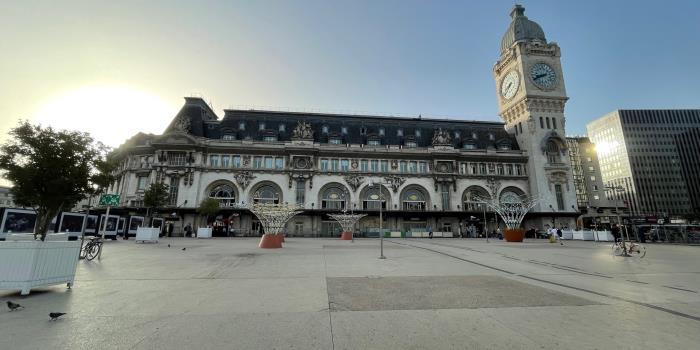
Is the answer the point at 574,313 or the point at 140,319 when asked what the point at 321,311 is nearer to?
the point at 140,319

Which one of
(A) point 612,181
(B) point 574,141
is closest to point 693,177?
(A) point 612,181

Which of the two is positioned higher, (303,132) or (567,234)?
(303,132)

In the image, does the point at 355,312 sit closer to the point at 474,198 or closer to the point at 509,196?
the point at 474,198

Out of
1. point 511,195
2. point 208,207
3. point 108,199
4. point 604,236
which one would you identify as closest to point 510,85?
point 511,195

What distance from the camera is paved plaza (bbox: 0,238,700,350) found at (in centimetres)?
416

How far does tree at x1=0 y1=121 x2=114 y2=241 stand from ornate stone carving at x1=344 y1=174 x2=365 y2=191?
38613 mm

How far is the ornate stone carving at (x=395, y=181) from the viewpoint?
53306mm

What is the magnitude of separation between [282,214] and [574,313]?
1995 centimetres

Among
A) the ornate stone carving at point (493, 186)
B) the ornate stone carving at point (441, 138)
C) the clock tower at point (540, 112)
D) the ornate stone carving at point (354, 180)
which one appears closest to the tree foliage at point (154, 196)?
the ornate stone carving at point (354, 180)

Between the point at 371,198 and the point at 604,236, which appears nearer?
the point at 604,236

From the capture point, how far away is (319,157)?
5353 cm

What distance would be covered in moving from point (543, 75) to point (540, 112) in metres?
8.15

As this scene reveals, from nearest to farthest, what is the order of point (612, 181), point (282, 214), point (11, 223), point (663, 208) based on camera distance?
1. point (11, 223)
2. point (282, 214)
3. point (663, 208)
4. point (612, 181)

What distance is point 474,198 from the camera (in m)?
54.5
